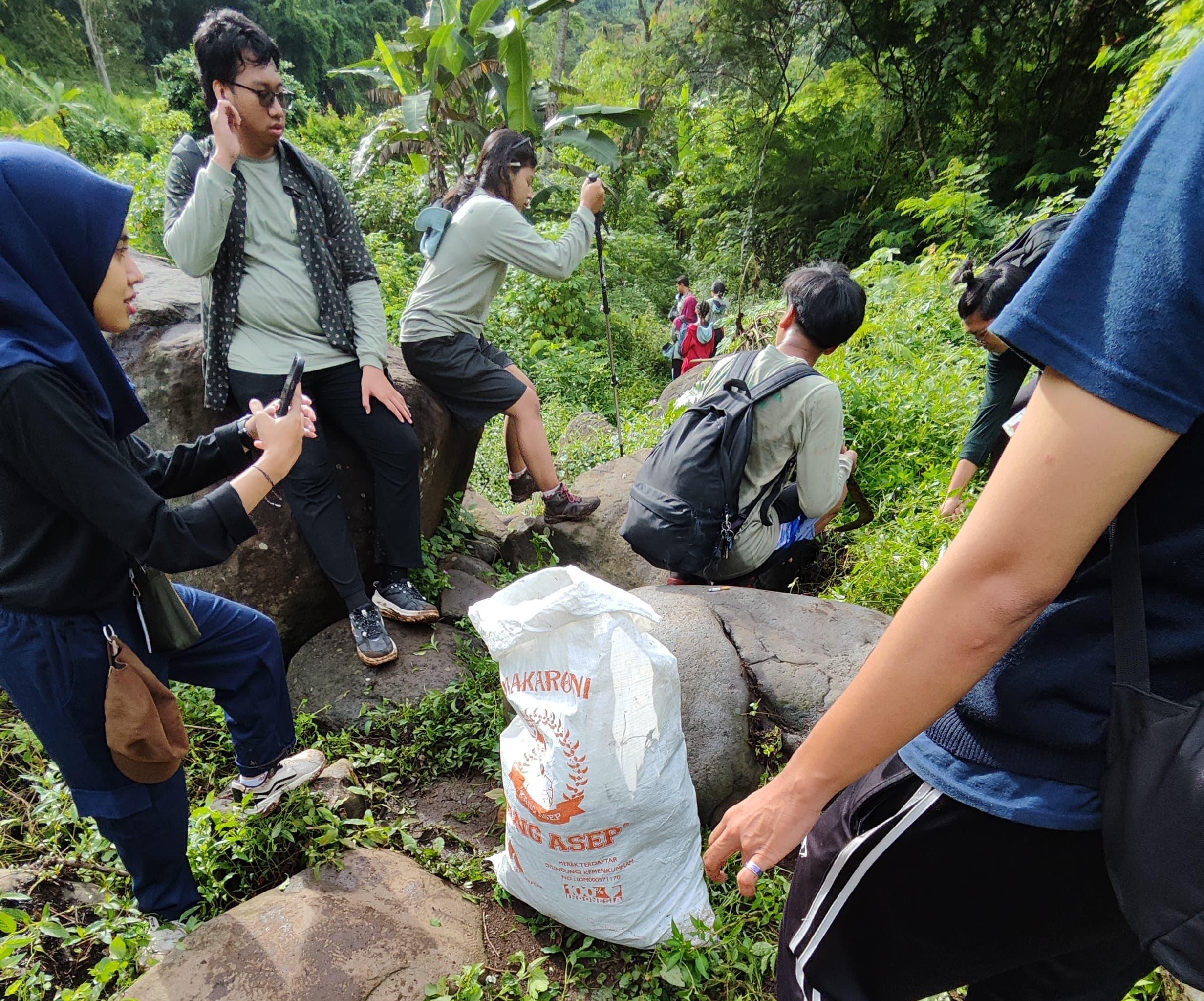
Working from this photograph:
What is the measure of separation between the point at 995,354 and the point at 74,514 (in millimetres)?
3411

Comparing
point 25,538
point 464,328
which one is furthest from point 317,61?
point 25,538

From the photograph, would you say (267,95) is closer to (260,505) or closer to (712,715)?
(260,505)

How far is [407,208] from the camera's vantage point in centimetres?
1216

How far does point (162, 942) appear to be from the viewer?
6.21ft

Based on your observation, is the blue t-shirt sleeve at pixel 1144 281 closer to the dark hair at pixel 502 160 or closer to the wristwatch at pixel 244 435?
the wristwatch at pixel 244 435

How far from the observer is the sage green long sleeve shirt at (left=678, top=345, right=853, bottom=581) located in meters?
2.59

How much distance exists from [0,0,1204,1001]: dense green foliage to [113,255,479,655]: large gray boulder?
1.48ft

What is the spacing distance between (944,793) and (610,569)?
2904 mm

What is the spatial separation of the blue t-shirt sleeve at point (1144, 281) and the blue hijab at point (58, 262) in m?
1.74

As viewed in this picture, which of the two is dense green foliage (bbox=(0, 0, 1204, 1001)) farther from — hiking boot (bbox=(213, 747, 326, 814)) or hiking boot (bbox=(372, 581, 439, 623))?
hiking boot (bbox=(372, 581, 439, 623))

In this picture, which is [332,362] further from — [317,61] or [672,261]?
[317,61]

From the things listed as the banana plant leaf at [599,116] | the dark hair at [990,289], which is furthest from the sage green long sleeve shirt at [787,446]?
the banana plant leaf at [599,116]

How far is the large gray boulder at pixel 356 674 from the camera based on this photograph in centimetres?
289

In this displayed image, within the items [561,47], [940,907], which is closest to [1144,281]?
[940,907]
